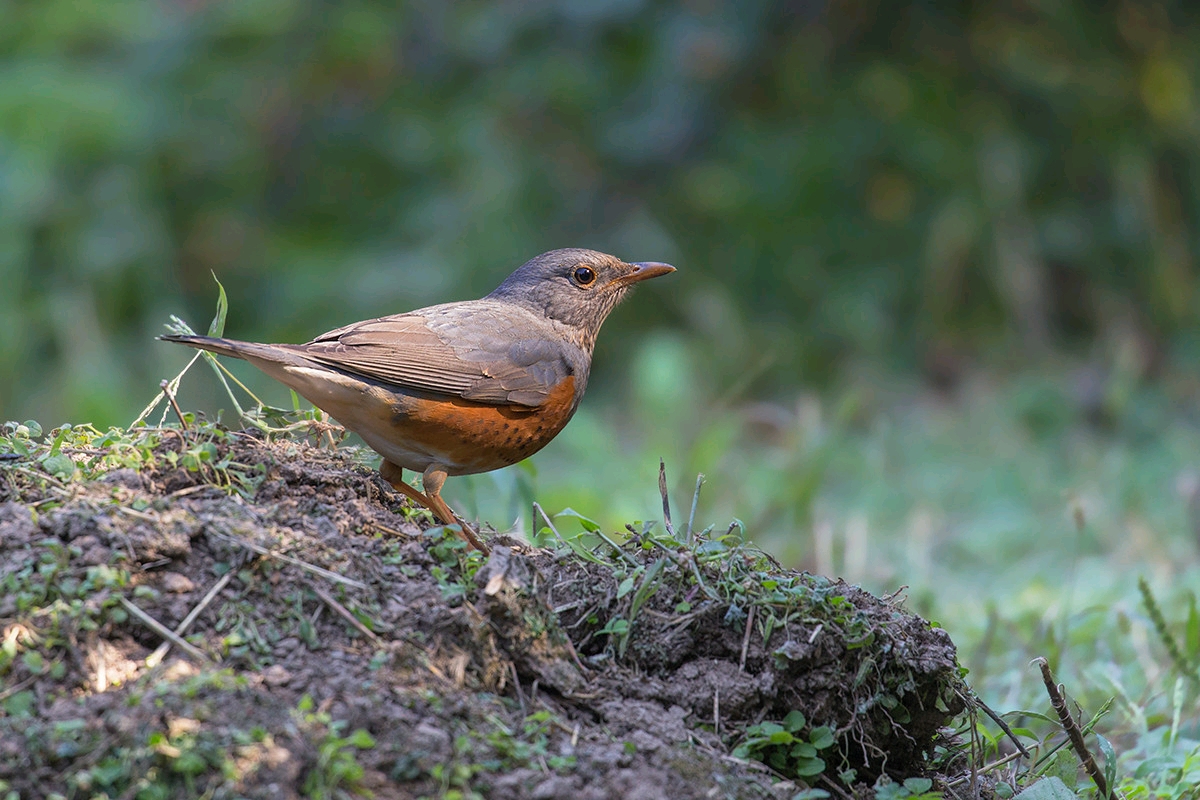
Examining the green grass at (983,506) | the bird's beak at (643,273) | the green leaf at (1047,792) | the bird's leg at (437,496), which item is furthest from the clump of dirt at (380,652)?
the bird's beak at (643,273)

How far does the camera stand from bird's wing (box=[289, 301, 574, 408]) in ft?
12.6

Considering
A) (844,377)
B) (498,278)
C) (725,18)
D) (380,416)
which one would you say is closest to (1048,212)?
(844,377)

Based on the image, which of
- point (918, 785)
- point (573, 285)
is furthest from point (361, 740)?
point (573, 285)

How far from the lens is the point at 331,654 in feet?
8.29

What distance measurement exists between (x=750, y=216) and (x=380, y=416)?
20.6ft

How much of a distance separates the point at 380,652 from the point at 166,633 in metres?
0.43

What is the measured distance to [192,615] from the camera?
2508mm

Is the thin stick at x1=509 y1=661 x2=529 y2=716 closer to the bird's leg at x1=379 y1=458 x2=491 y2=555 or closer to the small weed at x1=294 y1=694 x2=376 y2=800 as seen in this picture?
the small weed at x1=294 y1=694 x2=376 y2=800

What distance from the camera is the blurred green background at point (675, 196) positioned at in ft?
29.1

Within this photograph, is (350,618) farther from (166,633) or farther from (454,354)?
(454,354)

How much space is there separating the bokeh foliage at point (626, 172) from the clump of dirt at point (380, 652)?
5.88 m

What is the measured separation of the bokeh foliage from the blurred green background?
23 mm

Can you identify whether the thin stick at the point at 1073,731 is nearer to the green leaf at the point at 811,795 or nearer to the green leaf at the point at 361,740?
the green leaf at the point at 811,795

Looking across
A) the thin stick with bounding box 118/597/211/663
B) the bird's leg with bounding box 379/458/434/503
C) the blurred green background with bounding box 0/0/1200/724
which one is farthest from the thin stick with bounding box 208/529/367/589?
the blurred green background with bounding box 0/0/1200/724
